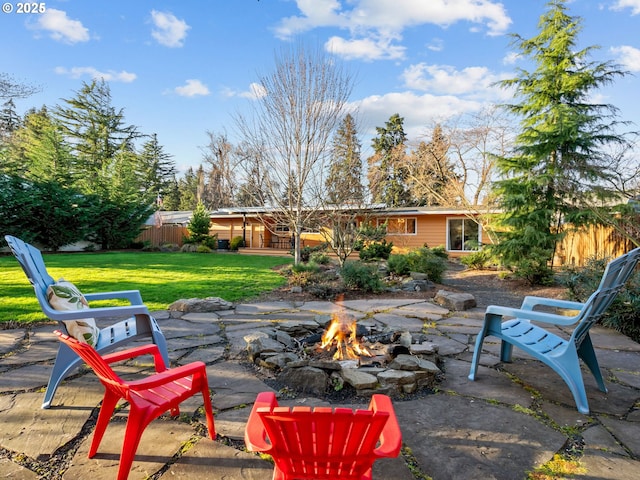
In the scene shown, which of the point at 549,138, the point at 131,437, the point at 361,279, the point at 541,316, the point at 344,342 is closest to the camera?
the point at 131,437

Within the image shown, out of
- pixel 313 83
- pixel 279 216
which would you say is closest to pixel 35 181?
pixel 279 216

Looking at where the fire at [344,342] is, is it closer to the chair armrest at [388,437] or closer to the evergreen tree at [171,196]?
the chair armrest at [388,437]

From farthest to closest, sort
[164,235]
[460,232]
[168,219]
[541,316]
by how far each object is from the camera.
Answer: [168,219]
[164,235]
[460,232]
[541,316]

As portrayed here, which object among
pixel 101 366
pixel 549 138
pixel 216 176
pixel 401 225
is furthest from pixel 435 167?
pixel 101 366

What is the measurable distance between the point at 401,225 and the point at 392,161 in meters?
5.32

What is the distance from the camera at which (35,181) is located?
16.5 m

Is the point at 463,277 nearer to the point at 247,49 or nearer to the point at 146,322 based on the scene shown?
the point at 247,49

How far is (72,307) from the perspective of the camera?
99.6 inches

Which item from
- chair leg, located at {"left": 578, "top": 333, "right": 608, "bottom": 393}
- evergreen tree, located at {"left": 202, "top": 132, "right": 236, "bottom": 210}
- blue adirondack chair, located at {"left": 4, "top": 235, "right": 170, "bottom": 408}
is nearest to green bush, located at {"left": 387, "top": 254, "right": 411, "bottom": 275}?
chair leg, located at {"left": 578, "top": 333, "right": 608, "bottom": 393}

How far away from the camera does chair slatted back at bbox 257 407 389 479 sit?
1119 millimetres

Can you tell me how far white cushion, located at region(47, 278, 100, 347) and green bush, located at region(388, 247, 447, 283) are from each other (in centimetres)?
783

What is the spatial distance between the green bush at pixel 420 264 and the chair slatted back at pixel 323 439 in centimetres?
830

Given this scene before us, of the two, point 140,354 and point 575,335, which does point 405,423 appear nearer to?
point 575,335

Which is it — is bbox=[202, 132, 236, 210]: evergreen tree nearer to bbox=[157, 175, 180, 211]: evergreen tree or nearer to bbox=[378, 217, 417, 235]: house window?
bbox=[157, 175, 180, 211]: evergreen tree
